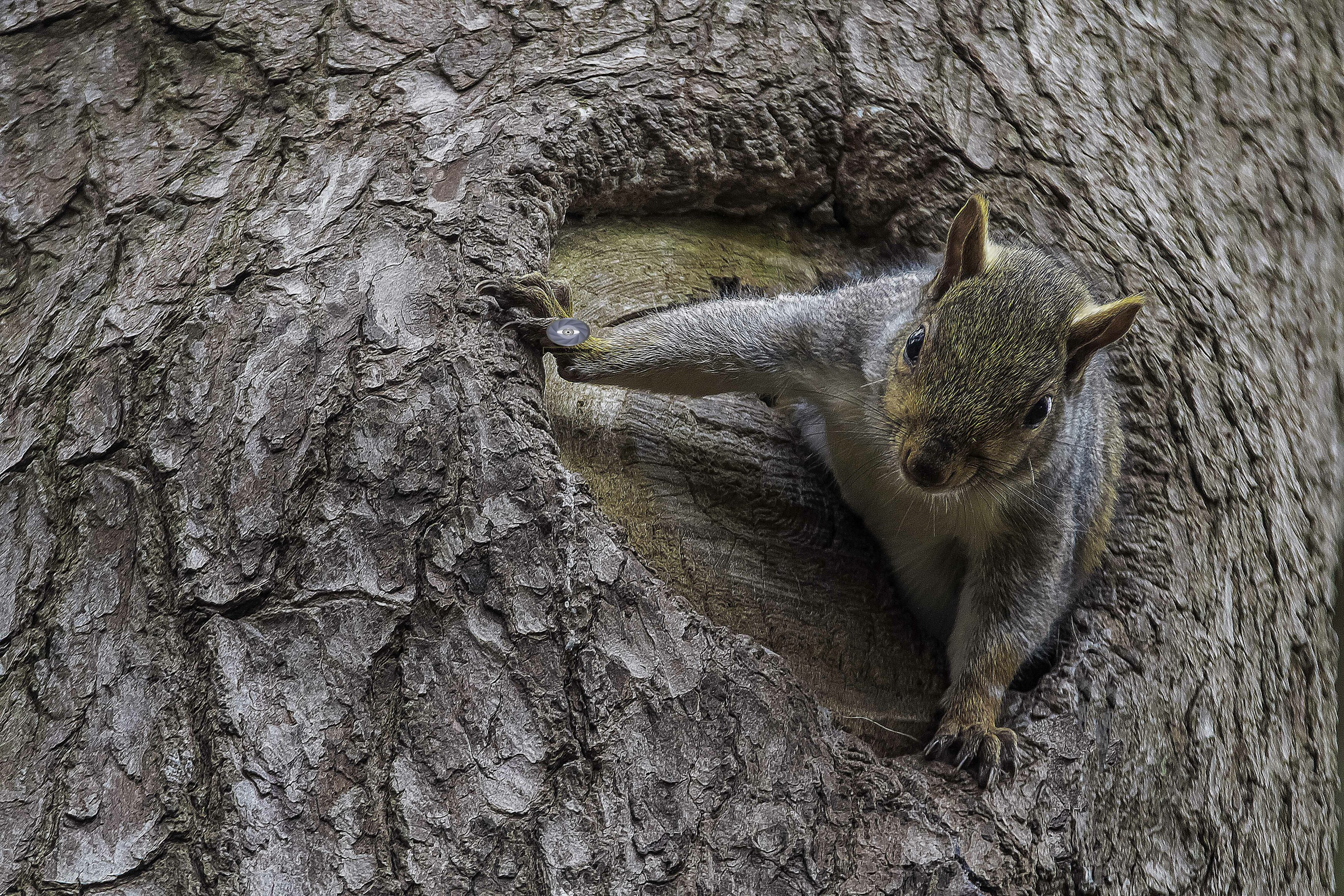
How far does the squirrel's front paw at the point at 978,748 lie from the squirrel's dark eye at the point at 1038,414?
711 millimetres

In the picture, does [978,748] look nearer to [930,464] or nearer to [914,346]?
[930,464]

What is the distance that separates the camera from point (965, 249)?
255 centimetres

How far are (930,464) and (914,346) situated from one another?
1.21 ft

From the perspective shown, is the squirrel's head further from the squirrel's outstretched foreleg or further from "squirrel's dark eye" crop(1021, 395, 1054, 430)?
the squirrel's outstretched foreleg

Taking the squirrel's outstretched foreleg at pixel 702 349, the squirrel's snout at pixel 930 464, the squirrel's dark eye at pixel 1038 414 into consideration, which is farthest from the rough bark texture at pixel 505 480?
the squirrel's snout at pixel 930 464

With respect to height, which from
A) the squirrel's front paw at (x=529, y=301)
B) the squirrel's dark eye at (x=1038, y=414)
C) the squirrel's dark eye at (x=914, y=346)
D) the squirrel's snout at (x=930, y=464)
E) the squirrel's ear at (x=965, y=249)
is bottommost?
the squirrel's dark eye at (x=1038, y=414)

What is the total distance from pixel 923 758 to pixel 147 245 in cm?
208

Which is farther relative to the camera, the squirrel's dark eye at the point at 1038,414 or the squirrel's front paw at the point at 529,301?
the squirrel's dark eye at the point at 1038,414

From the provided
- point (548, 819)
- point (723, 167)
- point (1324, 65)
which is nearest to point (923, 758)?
point (548, 819)

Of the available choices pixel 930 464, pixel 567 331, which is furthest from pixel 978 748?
pixel 567 331

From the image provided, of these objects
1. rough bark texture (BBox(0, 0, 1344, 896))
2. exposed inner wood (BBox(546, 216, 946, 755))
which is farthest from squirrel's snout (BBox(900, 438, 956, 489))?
rough bark texture (BBox(0, 0, 1344, 896))

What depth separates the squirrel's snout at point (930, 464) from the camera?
235 cm

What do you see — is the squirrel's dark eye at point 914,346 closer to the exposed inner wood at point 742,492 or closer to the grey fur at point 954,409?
the grey fur at point 954,409

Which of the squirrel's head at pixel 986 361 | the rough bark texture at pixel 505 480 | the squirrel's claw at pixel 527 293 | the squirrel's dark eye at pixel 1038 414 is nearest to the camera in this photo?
the rough bark texture at pixel 505 480
